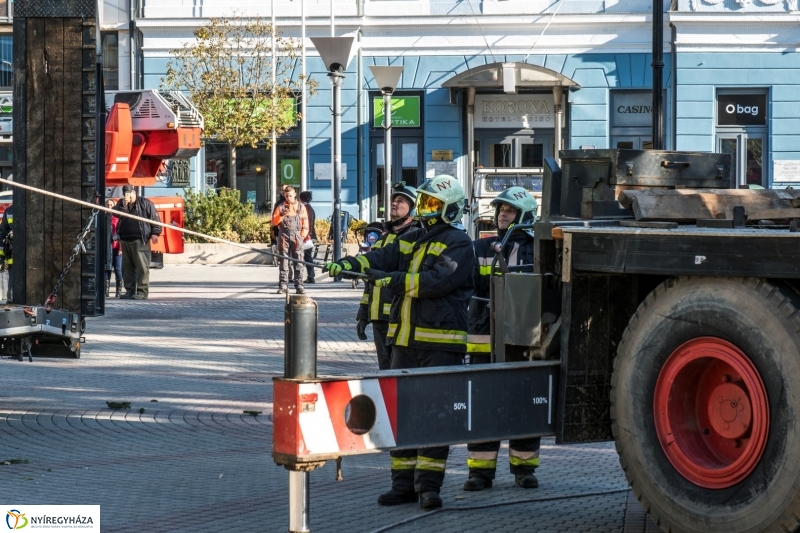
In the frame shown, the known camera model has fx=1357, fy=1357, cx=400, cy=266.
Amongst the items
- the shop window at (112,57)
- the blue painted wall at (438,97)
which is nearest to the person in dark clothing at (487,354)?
the blue painted wall at (438,97)

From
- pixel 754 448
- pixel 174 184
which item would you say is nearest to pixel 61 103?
pixel 754 448

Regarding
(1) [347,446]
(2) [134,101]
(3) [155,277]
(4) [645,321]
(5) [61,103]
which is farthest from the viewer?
(3) [155,277]

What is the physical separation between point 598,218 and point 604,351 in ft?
2.34

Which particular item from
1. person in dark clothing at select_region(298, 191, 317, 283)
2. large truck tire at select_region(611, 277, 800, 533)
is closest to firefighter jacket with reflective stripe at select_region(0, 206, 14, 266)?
large truck tire at select_region(611, 277, 800, 533)

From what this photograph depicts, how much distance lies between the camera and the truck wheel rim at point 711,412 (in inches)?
197

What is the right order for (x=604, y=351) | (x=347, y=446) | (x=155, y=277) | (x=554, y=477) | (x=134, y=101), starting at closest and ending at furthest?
(x=347, y=446) < (x=604, y=351) < (x=554, y=477) < (x=134, y=101) < (x=155, y=277)

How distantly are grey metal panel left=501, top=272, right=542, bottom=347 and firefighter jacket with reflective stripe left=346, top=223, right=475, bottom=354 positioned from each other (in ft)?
3.34

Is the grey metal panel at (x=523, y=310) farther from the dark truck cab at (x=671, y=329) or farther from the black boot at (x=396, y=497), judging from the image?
the black boot at (x=396, y=497)

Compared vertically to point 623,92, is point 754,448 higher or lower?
lower

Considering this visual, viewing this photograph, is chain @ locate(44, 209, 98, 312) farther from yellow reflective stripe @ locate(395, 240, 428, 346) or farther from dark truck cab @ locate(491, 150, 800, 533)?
dark truck cab @ locate(491, 150, 800, 533)

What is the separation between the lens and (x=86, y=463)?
841cm

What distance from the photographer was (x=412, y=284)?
277 inches

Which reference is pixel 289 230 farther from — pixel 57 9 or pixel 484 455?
pixel 484 455

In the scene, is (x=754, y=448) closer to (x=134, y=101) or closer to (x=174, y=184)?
(x=134, y=101)
